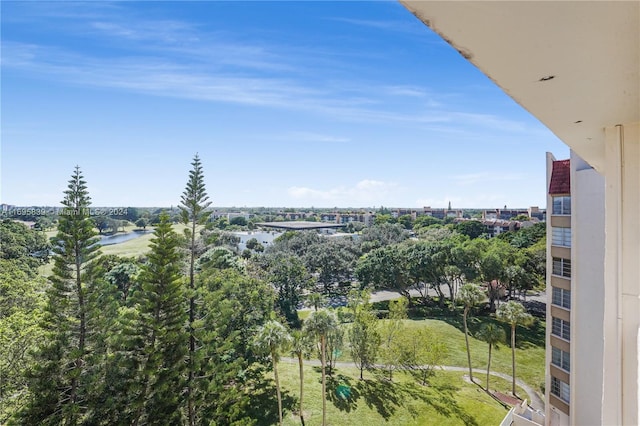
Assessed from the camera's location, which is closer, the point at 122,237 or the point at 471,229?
the point at 122,237

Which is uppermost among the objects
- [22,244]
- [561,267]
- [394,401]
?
[561,267]

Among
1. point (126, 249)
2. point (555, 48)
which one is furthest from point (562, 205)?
point (126, 249)

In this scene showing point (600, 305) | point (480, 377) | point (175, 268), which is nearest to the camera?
point (600, 305)

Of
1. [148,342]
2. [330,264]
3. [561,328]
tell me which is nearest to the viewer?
[561,328]

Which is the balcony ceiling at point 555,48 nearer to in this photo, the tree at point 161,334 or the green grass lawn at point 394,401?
the tree at point 161,334

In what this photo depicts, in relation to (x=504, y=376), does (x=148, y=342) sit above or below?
above

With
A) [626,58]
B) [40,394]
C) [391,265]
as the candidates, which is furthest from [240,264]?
[626,58]

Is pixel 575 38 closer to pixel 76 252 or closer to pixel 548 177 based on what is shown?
pixel 548 177

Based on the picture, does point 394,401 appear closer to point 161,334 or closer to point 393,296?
point 161,334
